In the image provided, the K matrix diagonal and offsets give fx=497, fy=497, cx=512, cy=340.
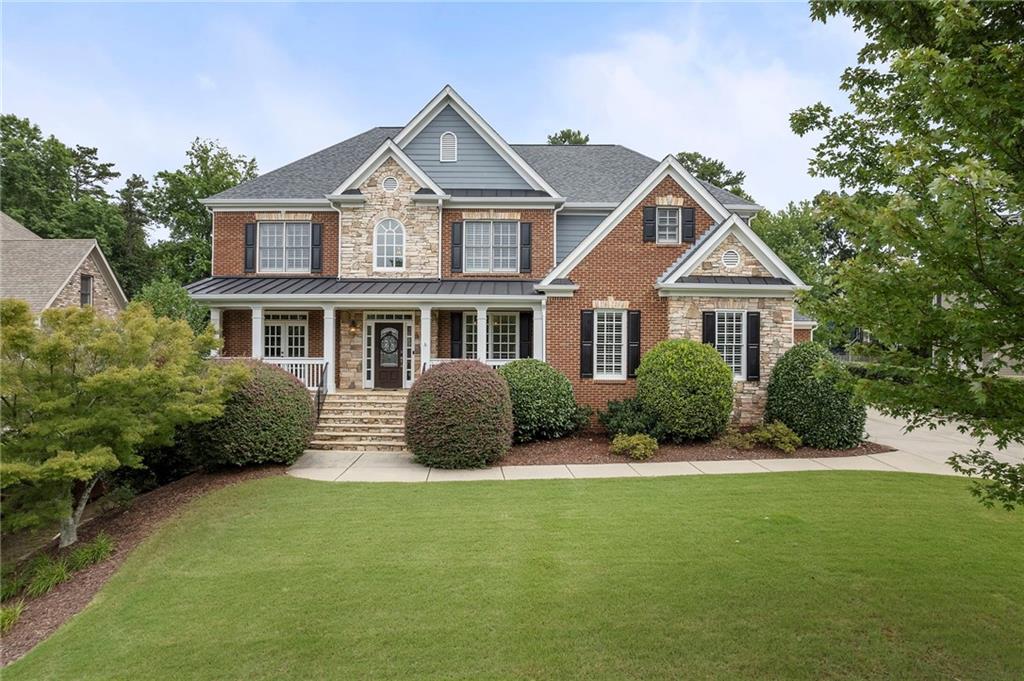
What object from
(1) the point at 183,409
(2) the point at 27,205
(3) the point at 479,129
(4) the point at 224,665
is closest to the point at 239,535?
(1) the point at 183,409

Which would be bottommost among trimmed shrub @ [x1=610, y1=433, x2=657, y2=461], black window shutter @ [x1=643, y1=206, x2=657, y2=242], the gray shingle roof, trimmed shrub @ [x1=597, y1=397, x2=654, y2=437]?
trimmed shrub @ [x1=610, y1=433, x2=657, y2=461]

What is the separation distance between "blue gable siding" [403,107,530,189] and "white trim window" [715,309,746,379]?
7.91 meters

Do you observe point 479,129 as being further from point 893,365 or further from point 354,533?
point 893,365

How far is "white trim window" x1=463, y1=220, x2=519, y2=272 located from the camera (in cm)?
1645

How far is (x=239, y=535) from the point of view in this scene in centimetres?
675

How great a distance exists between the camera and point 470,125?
16828 mm

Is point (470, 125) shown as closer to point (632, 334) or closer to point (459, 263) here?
point (459, 263)

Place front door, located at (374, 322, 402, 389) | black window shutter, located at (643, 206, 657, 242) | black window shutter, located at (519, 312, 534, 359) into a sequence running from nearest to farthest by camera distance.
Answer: black window shutter, located at (643, 206, 657, 242) → black window shutter, located at (519, 312, 534, 359) → front door, located at (374, 322, 402, 389)

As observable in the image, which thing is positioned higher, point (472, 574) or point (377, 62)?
point (377, 62)

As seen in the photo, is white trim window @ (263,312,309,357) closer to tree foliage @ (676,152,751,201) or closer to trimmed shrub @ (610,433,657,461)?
trimmed shrub @ (610,433,657,461)

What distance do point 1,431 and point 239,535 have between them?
324 cm

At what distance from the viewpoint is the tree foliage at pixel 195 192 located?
1248 inches

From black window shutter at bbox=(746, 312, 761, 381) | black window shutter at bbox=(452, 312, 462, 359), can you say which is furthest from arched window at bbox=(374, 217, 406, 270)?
black window shutter at bbox=(746, 312, 761, 381)

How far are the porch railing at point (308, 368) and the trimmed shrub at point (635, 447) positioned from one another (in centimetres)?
818
